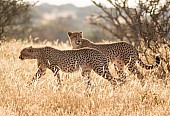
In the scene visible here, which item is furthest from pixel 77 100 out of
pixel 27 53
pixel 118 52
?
pixel 118 52

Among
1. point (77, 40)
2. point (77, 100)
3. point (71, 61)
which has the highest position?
point (77, 40)

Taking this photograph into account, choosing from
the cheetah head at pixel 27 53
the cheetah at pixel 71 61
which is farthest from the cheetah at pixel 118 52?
the cheetah head at pixel 27 53

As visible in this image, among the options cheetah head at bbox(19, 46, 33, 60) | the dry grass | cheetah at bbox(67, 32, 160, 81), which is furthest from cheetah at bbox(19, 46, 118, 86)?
the dry grass

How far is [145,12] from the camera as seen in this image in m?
8.32

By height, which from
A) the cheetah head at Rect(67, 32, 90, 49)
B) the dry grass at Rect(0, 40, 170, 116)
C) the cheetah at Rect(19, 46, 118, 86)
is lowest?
the dry grass at Rect(0, 40, 170, 116)

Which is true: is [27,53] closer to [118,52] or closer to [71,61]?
[71,61]

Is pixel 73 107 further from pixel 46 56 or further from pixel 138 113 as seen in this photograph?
pixel 46 56

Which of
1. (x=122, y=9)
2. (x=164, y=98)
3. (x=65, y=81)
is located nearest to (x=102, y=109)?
(x=164, y=98)

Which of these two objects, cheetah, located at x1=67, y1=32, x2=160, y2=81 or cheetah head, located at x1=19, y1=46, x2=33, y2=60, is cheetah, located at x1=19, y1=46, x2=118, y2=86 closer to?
cheetah head, located at x1=19, y1=46, x2=33, y2=60

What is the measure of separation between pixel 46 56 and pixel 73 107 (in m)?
1.97

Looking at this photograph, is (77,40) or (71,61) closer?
(71,61)

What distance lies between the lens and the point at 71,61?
653 cm

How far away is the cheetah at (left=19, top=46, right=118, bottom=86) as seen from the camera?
6.48 m

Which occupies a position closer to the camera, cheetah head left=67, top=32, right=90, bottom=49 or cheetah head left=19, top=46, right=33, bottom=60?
cheetah head left=19, top=46, right=33, bottom=60
